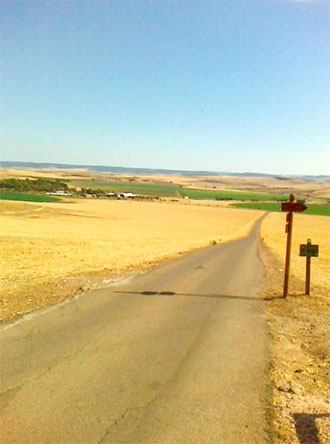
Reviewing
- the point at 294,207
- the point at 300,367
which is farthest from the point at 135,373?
the point at 294,207

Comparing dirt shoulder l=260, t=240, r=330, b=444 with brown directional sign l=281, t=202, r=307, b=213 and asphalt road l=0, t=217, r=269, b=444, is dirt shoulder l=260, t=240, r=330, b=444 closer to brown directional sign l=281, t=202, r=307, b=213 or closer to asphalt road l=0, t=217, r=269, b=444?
asphalt road l=0, t=217, r=269, b=444

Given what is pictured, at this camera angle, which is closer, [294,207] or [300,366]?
[300,366]

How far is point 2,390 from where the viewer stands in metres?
5.87

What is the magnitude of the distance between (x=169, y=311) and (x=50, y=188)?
134381 mm

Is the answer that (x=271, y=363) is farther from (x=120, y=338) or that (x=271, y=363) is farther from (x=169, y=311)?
(x=169, y=311)

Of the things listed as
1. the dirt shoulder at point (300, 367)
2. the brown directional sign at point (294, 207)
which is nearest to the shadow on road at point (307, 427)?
the dirt shoulder at point (300, 367)

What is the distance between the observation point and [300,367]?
728cm

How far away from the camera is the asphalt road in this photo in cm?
504

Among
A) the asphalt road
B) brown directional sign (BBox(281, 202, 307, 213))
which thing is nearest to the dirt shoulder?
the asphalt road

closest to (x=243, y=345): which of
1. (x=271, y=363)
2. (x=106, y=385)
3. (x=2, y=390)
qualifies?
(x=271, y=363)

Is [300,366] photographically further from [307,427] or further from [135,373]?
[135,373]

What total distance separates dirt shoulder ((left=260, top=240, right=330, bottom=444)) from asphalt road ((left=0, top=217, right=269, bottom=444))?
27cm

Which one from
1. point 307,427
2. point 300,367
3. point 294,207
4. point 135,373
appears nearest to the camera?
point 307,427

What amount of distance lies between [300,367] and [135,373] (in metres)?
3.04
